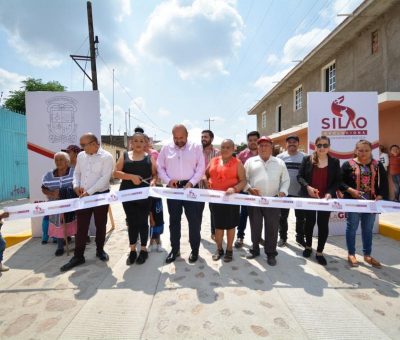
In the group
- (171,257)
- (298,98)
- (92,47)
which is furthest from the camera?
(298,98)

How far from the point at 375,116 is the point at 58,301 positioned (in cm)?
541

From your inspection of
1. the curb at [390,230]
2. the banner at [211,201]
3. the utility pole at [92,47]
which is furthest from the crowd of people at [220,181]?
the utility pole at [92,47]

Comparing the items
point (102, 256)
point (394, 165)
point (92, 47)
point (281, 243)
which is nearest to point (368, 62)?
point (394, 165)

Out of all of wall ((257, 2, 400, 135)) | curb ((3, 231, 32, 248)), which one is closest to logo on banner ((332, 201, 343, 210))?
curb ((3, 231, 32, 248))

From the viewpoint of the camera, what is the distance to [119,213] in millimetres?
7340

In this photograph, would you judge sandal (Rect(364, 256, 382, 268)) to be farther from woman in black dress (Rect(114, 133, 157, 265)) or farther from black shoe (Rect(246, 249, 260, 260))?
woman in black dress (Rect(114, 133, 157, 265))

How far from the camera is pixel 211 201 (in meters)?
3.59

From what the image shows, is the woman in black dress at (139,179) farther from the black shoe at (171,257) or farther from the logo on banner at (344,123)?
the logo on banner at (344,123)

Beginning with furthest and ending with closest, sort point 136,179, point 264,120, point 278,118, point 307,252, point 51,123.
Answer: point 264,120
point 278,118
point 51,123
point 307,252
point 136,179

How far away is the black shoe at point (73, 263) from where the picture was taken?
11.5ft

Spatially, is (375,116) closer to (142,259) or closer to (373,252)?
(373,252)

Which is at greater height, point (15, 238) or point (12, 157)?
point (12, 157)

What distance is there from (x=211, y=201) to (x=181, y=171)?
560 mm

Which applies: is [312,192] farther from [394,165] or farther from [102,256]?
[394,165]
